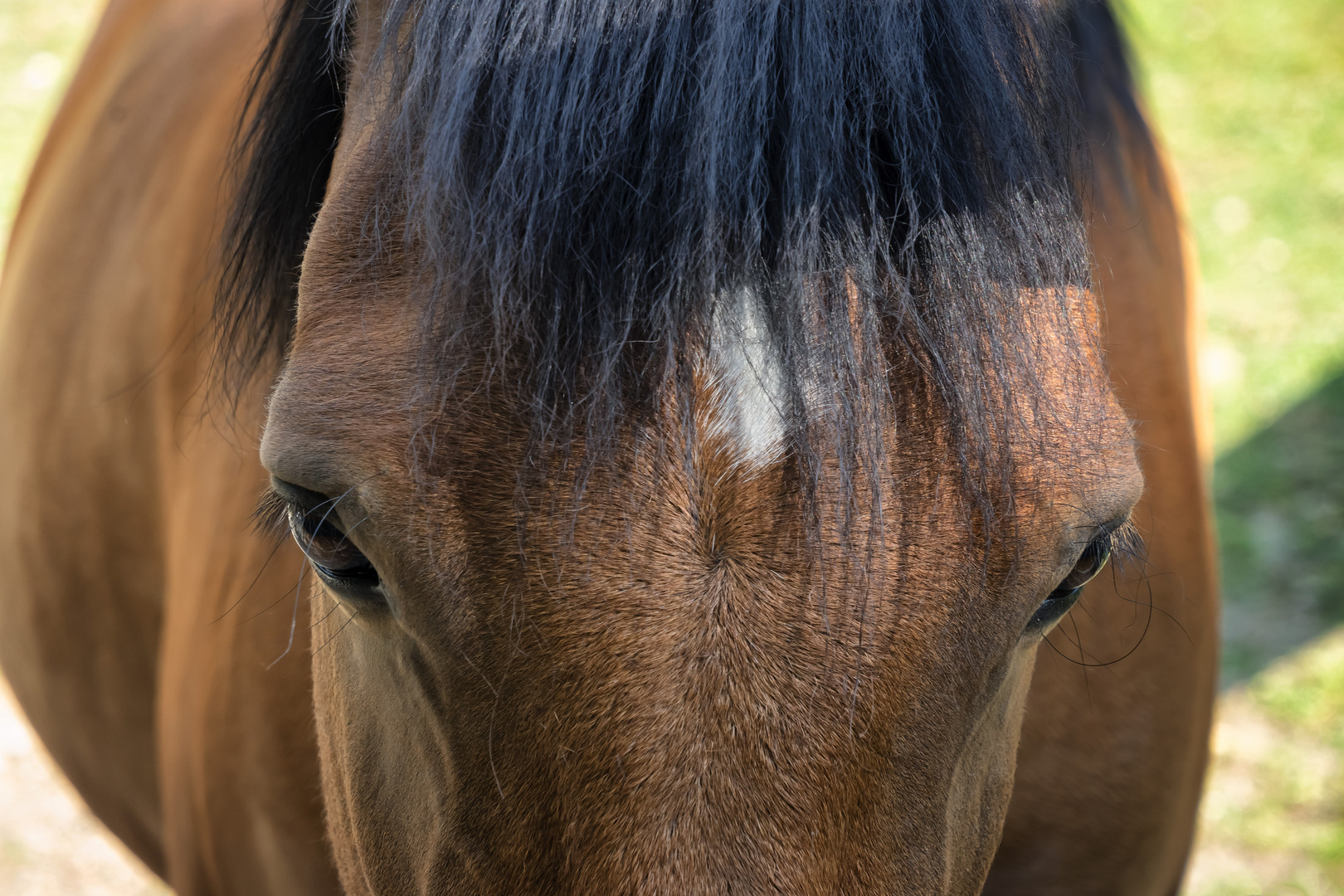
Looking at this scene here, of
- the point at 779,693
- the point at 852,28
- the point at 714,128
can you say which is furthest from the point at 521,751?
the point at 852,28

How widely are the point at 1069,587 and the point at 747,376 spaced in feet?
1.14

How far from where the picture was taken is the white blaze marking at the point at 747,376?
76 centimetres

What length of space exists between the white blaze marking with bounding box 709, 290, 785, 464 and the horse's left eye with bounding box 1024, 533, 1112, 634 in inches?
11.8

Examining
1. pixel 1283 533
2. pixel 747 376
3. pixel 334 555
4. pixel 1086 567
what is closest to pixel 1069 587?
pixel 1086 567

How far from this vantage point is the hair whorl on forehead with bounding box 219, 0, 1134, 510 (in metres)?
0.76

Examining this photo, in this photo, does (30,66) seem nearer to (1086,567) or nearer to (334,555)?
(334,555)

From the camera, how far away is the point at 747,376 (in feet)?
2.52

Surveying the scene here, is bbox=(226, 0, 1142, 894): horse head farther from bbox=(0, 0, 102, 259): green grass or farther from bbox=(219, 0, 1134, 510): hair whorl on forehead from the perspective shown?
bbox=(0, 0, 102, 259): green grass

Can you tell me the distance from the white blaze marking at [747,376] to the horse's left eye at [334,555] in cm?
32

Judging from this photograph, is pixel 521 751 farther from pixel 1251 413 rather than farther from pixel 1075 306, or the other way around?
pixel 1251 413

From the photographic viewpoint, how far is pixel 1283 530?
146 inches

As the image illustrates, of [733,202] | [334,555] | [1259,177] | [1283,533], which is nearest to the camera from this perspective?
[733,202]

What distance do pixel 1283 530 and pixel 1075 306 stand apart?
332 centimetres

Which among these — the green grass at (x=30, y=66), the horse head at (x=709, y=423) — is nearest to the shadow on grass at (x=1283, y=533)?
the horse head at (x=709, y=423)
